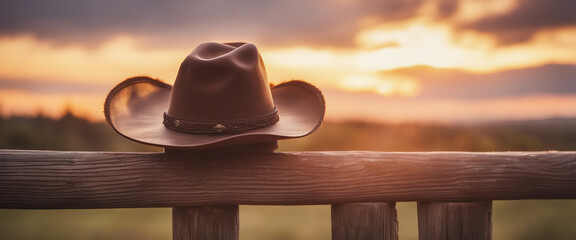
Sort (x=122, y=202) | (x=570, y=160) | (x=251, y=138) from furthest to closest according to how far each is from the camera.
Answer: (x=570, y=160) < (x=122, y=202) < (x=251, y=138)

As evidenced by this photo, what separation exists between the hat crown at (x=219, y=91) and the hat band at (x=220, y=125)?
19 mm

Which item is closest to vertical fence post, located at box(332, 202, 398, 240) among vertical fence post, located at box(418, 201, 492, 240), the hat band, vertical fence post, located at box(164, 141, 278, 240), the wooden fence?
the wooden fence

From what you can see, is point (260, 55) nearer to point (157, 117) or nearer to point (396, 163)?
point (157, 117)

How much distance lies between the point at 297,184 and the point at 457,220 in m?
0.68

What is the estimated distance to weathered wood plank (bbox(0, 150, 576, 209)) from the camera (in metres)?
1.58

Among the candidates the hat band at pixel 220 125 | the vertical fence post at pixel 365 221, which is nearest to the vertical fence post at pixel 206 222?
the hat band at pixel 220 125

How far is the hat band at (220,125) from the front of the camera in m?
1.44

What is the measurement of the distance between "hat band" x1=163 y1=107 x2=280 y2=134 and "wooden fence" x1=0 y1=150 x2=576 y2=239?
0.48 feet

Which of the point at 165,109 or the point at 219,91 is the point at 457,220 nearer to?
the point at 219,91

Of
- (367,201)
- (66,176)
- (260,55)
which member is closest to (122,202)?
(66,176)

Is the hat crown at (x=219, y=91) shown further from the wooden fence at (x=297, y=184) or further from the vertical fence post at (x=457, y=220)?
the vertical fence post at (x=457, y=220)

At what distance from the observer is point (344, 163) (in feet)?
5.33

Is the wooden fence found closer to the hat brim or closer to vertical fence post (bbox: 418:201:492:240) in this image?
vertical fence post (bbox: 418:201:492:240)

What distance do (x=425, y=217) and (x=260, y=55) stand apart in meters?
0.94
